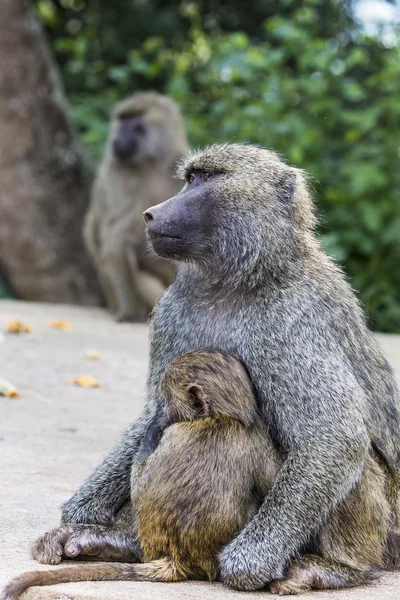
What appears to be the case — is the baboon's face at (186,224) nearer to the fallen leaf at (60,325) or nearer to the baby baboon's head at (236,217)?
the baby baboon's head at (236,217)

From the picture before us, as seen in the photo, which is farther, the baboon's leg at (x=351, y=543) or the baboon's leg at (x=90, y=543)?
the baboon's leg at (x=90, y=543)

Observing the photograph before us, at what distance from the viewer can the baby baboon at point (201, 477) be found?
Result: 117 inches

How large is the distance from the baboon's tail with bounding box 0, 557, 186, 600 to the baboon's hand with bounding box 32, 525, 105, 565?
0.20 m

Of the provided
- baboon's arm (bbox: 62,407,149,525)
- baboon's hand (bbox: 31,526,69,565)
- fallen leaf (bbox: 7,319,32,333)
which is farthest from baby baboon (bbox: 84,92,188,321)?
baboon's hand (bbox: 31,526,69,565)

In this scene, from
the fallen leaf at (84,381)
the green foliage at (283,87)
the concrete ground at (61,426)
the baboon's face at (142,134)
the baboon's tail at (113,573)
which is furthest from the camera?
the green foliage at (283,87)

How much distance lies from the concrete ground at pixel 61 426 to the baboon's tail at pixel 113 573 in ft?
0.12

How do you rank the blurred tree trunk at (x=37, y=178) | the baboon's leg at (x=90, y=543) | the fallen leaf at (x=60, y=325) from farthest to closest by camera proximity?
the blurred tree trunk at (x=37, y=178) → the fallen leaf at (x=60, y=325) → the baboon's leg at (x=90, y=543)

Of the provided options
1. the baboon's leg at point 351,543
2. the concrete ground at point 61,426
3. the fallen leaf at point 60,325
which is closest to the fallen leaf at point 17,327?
the concrete ground at point 61,426

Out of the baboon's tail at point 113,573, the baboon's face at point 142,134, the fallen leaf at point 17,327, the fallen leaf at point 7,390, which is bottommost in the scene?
the fallen leaf at point 17,327

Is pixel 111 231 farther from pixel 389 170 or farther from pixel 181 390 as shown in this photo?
pixel 181 390

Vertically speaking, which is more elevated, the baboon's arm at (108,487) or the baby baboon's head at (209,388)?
the baby baboon's head at (209,388)

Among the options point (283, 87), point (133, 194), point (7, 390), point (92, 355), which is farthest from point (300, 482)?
point (283, 87)

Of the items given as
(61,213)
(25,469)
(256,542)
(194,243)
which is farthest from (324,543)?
(61,213)

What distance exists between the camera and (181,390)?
10.1 ft
